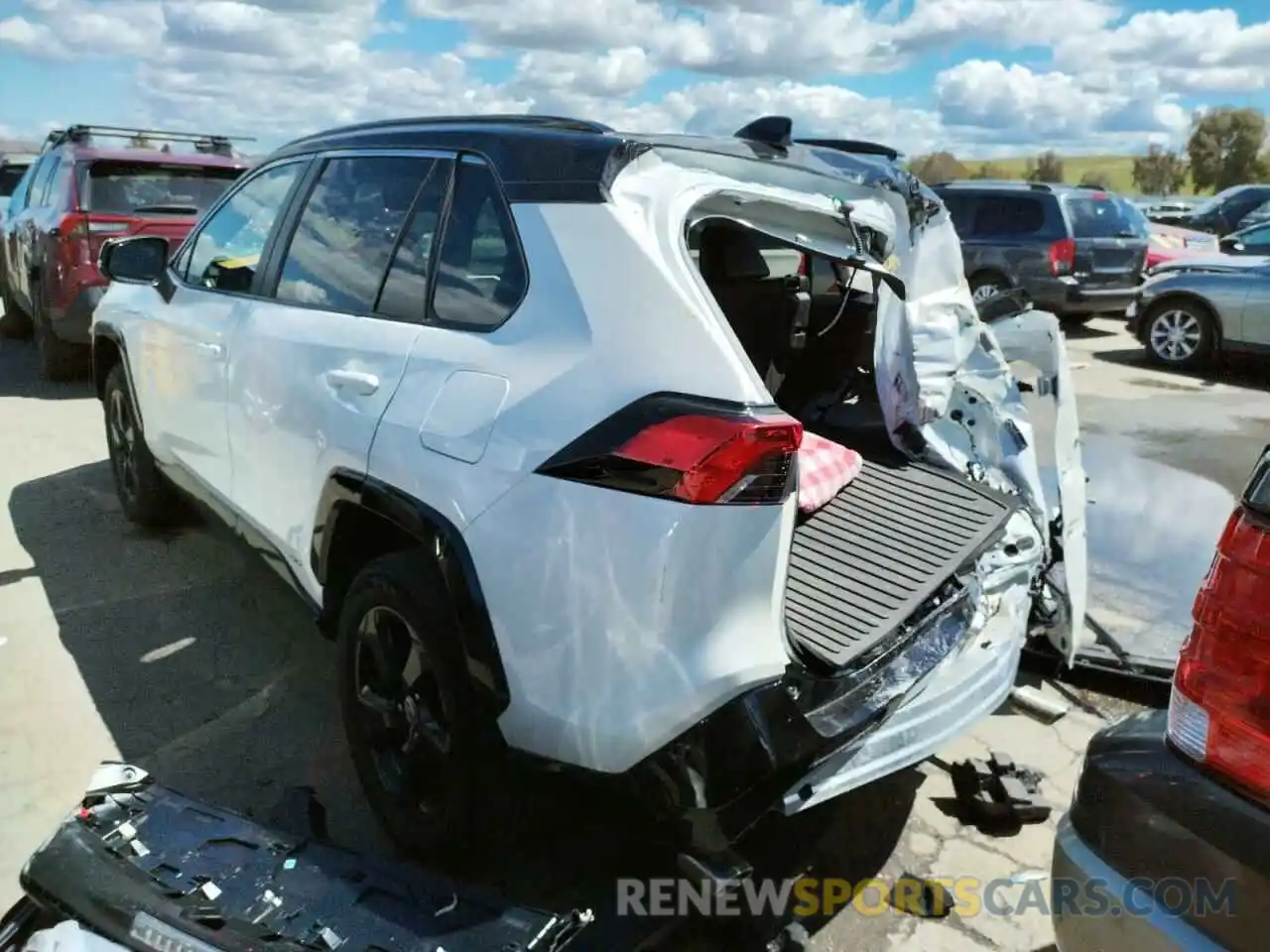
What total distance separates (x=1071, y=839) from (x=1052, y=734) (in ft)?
6.13

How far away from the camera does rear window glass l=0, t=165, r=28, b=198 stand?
13453 millimetres

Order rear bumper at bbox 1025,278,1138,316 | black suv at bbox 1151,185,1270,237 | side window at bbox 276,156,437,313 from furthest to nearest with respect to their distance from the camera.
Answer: black suv at bbox 1151,185,1270,237
rear bumper at bbox 1025,278,1138,316
side window at bbox 276,156,437,313

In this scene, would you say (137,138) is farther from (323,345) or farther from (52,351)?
(323,345)

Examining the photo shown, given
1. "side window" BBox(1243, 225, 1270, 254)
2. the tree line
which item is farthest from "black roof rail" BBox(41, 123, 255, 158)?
the tree line

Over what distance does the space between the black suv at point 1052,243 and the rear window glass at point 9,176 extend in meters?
11.8

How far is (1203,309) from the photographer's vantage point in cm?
1015

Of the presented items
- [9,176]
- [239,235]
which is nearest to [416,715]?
[239,235]

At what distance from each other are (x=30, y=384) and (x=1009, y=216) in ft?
33.2

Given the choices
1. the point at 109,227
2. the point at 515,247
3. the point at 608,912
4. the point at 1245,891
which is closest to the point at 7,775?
the point at 608,912

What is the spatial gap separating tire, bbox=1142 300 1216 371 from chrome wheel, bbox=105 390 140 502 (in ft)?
31.3

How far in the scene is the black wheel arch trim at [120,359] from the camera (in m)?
4.54

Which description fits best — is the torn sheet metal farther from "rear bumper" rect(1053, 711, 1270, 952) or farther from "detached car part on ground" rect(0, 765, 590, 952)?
"detached car part on ground" rect(0, 765, 590, 952)

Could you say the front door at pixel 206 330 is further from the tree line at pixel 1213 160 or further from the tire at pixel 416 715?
the tree line at pixel 1213 160

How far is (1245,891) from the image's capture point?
Result: 1.43m
